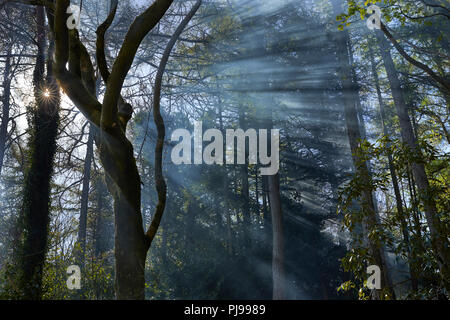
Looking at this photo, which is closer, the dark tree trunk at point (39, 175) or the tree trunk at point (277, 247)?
the dark tree trunk at point (39, 175)

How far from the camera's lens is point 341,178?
13.5 meters

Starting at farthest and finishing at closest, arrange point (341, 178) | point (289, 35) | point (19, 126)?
point (341, 178), point (289, 35), point (19, 126)

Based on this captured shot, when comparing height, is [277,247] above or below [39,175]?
below

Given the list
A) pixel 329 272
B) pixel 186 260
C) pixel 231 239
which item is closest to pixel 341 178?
pixel 329 272

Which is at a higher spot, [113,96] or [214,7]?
[214,7]

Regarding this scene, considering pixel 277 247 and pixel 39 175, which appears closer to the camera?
pixel 39 175

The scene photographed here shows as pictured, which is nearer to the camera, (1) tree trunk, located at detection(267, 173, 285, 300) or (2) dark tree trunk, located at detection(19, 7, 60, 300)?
(2) dark tree trunk, located at detection(19, 7, 60, 300)

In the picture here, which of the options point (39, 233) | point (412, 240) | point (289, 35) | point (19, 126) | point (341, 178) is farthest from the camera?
point (341, 178)

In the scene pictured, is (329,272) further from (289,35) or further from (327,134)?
(289,35)

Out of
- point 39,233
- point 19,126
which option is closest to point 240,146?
point 19,126
